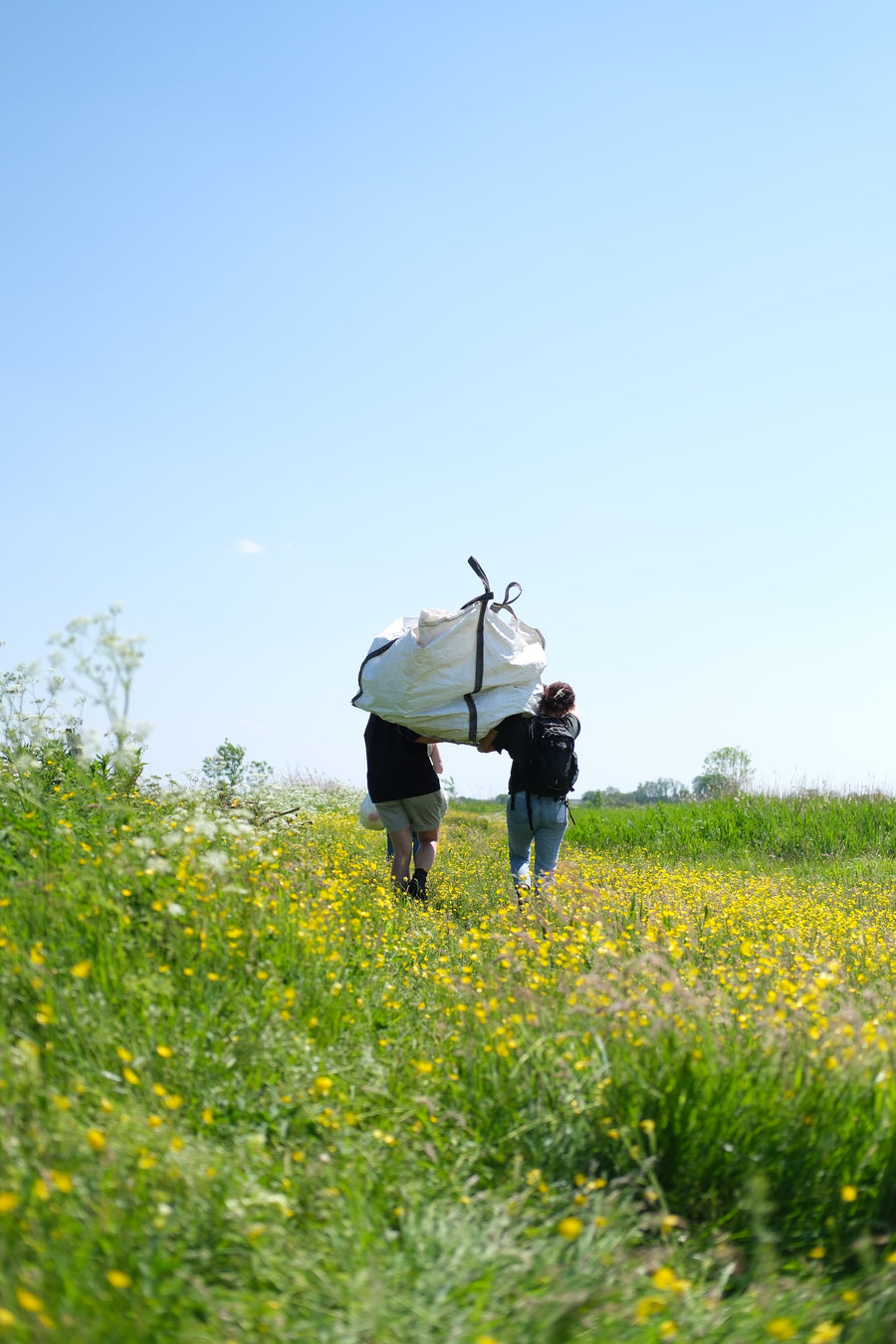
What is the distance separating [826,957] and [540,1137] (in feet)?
11.3

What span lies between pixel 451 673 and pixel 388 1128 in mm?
4008

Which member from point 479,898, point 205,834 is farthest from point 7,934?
point 479,898

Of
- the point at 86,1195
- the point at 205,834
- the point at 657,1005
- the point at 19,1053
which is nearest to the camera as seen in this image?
the point at 86,1195

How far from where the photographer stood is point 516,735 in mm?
7332

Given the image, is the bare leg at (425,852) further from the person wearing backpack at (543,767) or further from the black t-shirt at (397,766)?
the person wearing backpack at (543,767)

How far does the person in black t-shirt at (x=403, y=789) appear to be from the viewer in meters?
7.52

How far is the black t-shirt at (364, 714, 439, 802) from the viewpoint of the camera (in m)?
7.51

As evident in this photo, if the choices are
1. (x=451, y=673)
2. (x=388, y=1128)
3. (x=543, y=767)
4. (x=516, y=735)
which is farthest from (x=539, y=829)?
(x=388, y=1128)

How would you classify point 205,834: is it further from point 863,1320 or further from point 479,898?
point 479,898

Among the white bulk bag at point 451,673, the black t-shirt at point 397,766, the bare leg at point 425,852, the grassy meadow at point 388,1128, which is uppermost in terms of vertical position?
the white bulk bag at point 451,673

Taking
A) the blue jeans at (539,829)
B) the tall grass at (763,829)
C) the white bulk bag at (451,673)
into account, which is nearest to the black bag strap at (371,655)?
the white bulk bag at (451,673)

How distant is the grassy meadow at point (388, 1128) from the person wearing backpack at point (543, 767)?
2200 mm

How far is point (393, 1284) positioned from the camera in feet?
7.69

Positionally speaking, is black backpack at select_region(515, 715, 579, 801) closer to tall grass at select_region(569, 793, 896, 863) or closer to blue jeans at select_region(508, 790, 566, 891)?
blue jeans at select_region(508, 790, 566, 891)
